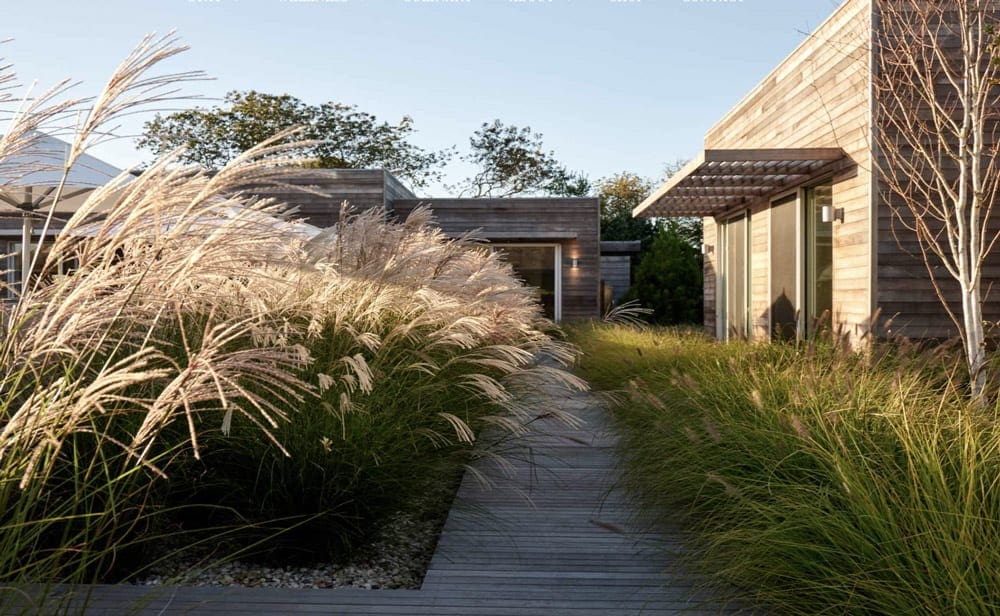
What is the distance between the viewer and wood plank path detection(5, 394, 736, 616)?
2.25 meters

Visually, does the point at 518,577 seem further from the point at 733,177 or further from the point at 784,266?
the point at 784,266

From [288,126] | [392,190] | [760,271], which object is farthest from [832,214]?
[288,126]

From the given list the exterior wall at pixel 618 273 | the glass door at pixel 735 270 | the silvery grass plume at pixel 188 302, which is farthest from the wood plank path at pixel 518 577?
the exterior wall at pixel 618 273

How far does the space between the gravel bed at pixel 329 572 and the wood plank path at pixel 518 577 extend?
0.12 m

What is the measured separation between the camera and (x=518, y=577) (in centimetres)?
254

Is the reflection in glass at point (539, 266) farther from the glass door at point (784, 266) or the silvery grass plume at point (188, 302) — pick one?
the silvery grass plume at point (188, 302)

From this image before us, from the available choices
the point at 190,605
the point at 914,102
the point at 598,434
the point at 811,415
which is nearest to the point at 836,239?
the point at 914,102

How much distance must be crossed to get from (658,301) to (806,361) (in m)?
13.1

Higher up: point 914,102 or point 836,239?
point 914,102

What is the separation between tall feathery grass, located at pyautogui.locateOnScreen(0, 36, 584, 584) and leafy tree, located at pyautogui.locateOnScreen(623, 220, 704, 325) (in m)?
12.6

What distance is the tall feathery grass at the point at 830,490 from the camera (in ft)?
5.83

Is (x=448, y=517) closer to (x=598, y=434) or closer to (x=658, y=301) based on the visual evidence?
(x=598, y=434)

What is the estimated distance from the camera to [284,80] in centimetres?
2531

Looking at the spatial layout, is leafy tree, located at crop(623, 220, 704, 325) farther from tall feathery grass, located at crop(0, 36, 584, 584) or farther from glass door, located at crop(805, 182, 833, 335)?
tall feathery grass, located at crop(0, 36, 584, 584)
